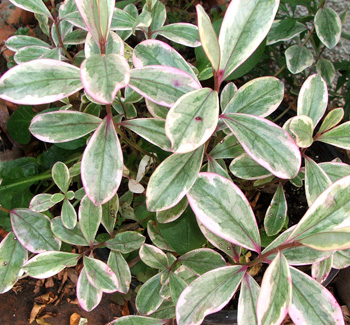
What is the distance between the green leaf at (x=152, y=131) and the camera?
2.39ft

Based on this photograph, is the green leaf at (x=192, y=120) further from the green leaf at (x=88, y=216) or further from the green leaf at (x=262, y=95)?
the green leaf at (x=88, y=216)

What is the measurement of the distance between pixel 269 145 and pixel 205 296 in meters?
0.28

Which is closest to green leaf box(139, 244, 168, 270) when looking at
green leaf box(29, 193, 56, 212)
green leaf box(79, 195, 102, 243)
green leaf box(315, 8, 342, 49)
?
green leaf box(79, 195, 102, 243)

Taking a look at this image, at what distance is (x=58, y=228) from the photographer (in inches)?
36.9

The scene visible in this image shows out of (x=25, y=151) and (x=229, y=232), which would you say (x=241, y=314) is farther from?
(x=25, y=151)

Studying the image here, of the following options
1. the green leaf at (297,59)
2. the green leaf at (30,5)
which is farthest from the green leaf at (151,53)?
the green leaf at (297,59)

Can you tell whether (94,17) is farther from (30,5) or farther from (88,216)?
(88,216)

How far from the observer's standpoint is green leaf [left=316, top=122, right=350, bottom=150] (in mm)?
763

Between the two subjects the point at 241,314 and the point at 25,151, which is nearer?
the point at 241,314

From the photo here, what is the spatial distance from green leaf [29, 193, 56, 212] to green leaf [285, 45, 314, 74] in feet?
2.49

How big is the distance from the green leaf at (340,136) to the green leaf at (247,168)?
15 centimetres

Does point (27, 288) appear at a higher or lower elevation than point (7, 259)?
lower

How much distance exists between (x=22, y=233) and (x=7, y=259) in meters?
0.07

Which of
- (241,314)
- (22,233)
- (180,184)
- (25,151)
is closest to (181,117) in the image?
(180,184)
